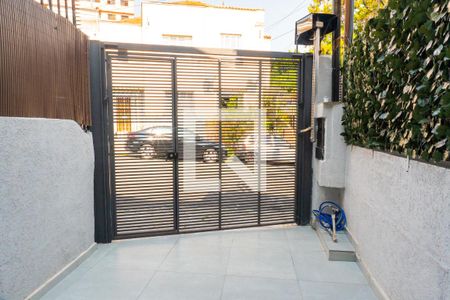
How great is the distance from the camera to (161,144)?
13.4ft

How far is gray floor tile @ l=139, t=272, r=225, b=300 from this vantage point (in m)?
2.73

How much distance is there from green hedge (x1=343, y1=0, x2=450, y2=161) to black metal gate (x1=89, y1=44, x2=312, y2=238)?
1.44m

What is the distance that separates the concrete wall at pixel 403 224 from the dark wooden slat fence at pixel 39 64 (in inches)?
123

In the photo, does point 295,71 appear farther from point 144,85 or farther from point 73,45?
point 73,45

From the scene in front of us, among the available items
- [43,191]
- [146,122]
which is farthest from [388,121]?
[43,191]

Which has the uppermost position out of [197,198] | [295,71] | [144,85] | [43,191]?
[295,71]

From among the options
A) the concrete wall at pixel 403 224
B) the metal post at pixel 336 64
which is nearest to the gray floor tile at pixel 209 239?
the concrete wall at pixel 403 224

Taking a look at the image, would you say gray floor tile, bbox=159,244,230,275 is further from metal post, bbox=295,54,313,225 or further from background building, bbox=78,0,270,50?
background building, bbox=78,0,270,50

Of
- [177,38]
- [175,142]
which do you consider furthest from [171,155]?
[177,38]

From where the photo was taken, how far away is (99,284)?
2945 millimetres

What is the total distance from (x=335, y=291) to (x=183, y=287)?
60.1 inches

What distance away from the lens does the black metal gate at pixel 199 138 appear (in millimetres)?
3936

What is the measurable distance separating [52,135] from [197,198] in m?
2.17

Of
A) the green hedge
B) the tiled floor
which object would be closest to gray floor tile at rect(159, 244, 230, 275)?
the tiled floor
